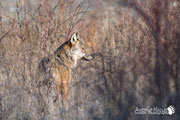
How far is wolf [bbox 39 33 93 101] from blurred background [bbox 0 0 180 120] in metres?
0.14

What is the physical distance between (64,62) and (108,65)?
1026 mm

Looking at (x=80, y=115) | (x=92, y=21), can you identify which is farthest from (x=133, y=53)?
(x=92, y=21)

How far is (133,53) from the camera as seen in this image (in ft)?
24.4

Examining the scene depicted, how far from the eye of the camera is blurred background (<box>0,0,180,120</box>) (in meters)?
6.21

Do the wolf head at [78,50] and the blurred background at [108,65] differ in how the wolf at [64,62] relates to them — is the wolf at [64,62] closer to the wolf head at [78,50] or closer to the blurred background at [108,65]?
the wolf head at [78,50]

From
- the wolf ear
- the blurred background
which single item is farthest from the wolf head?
the blurred background

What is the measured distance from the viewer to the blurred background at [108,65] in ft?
20.4

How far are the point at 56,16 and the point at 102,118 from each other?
258 cm

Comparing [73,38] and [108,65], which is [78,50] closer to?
[73,38]

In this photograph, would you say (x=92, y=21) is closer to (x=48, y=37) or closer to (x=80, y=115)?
(x=48, y=37)

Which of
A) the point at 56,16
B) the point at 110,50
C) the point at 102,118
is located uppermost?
the point at 56,16

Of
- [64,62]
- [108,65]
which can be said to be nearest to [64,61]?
[64,62]

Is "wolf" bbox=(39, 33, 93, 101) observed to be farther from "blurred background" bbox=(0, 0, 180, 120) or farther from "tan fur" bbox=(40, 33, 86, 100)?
"blurred background" bbox=(0, 0, 180, 120)

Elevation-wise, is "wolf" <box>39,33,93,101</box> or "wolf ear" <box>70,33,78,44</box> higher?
"wolf ear" <box>70,33,78,44</box>
